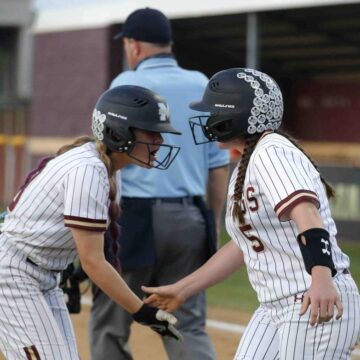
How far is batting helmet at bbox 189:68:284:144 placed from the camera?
13.5 ft

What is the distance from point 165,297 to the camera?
15.2ft

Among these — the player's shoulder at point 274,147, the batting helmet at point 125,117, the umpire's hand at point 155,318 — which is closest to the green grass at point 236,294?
the umpire's hand at point 155,318

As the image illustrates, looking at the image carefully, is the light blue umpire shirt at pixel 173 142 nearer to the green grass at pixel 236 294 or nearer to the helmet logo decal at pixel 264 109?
the helmet logo decal at pixel 264 109

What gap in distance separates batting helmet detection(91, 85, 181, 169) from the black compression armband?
1.16m

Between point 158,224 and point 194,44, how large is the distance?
15654mm

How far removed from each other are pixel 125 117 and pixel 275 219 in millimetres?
951

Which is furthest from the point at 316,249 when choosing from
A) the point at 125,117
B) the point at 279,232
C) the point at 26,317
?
the point at 26,317

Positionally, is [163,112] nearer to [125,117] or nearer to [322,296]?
[125,117]

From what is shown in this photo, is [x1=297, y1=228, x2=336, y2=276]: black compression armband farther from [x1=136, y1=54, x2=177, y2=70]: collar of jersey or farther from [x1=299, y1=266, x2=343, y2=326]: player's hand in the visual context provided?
[x1=136, y1=54, x2=177, y2=70]: collar of jersey

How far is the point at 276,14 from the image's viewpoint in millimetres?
17531

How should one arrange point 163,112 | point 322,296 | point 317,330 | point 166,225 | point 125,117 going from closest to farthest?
point 322,296
point 317,330
point 125,117
point 163,112
point 166,225

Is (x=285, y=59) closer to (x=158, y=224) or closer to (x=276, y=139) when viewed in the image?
(x=158, y=224)

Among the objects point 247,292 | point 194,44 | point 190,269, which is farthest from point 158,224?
point 194,44

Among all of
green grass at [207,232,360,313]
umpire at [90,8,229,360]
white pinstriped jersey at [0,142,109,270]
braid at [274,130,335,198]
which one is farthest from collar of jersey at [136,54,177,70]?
green grass at [207,232,360,313]
